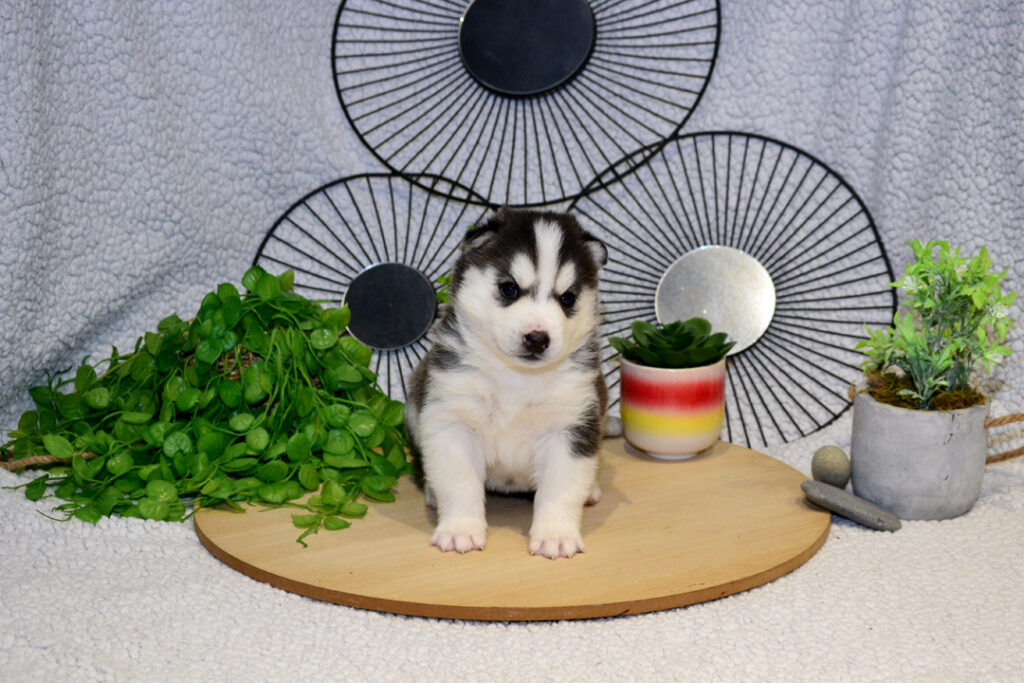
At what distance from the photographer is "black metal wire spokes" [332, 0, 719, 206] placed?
2850 mm

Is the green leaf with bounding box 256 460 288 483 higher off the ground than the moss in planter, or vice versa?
the moss in planter

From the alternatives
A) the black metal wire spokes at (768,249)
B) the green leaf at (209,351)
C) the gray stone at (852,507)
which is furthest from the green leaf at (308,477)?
the gray stone at (852,507)

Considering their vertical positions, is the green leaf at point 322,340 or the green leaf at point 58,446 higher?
the green leaf at point 322,340

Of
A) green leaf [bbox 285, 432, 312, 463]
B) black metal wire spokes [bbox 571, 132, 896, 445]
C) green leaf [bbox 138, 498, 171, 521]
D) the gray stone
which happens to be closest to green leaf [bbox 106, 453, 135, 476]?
green leaf [bbox 138, 498, 171, 521]

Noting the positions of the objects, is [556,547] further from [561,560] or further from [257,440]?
[257,440]

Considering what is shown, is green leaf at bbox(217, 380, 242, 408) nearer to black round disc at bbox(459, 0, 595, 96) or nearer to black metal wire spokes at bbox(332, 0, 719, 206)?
black metal wire spokes at bbox(332, 0, 719, 206)

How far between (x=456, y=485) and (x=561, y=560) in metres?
0.28

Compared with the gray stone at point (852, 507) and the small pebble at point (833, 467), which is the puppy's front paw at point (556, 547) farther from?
the small pebble at point (833, 467)

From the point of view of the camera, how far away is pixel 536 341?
1954 millimetres

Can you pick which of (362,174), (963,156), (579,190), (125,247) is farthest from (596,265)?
(125,247)

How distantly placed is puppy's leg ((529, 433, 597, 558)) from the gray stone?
20.8 inches

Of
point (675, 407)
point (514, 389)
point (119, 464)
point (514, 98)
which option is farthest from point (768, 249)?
point (119, 464)

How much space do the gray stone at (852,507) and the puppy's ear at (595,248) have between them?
2.34 ft

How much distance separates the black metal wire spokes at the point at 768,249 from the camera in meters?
2.86
